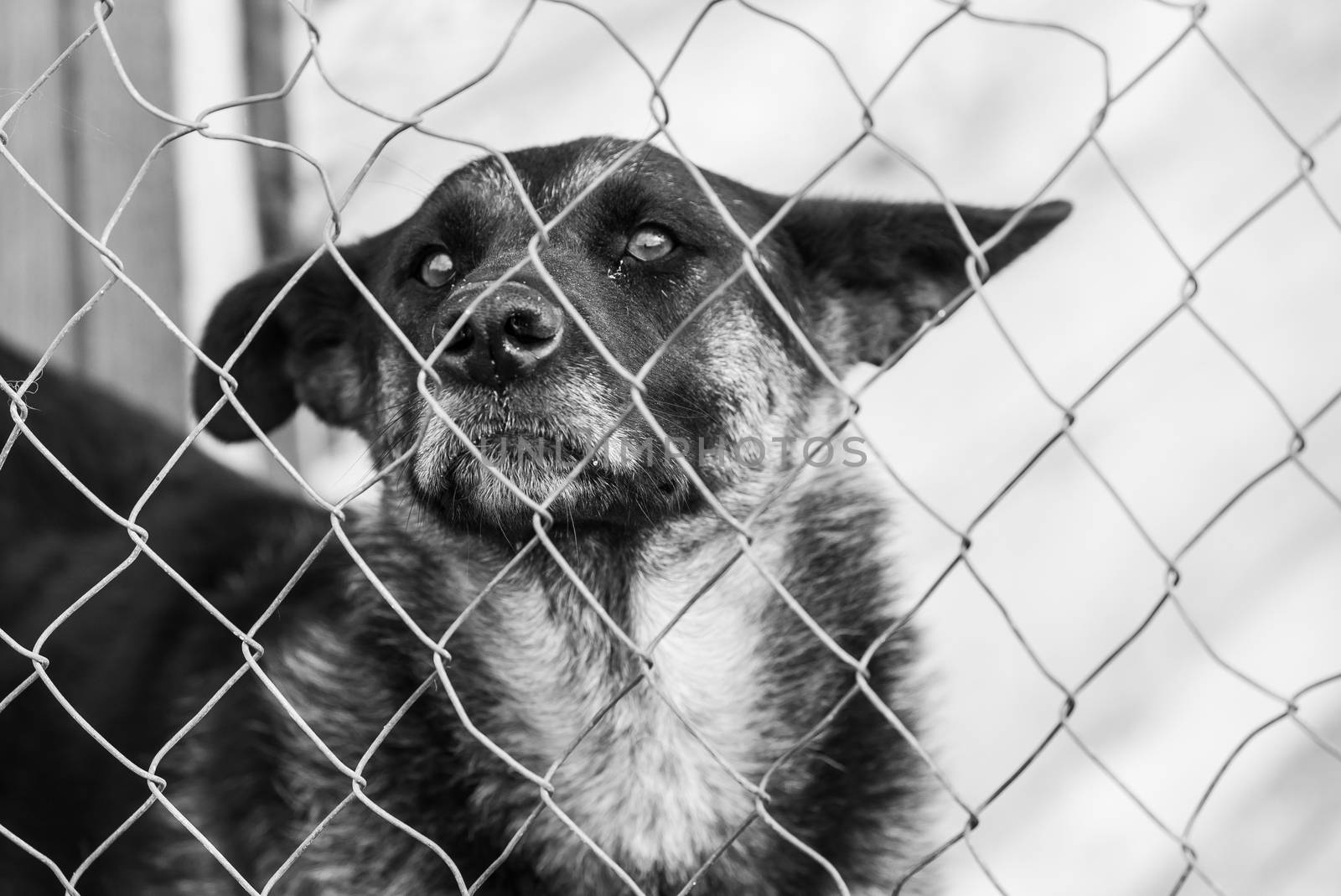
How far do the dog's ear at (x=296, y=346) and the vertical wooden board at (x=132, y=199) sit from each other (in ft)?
4.89

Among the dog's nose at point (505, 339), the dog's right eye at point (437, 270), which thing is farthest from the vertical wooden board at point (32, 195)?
the dog's nose at point (505, 339)

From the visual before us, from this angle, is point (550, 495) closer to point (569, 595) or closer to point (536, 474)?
point (536, 474)

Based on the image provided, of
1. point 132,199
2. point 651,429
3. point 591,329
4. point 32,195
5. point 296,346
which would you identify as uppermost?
point 32,195

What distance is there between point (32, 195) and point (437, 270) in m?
2.23

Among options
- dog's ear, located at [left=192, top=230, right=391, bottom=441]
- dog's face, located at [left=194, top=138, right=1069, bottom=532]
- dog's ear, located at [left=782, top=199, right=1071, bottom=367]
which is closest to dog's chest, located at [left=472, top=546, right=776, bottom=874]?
dog's face, located at [left=194, top=138, right=1069, bottom=532]

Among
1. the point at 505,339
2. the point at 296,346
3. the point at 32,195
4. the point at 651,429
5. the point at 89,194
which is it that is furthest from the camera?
the point at 89,194

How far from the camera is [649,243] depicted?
7.58ft

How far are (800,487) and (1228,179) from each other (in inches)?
65.3

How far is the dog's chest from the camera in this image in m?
2.33

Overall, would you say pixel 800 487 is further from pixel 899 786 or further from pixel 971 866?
pixel 971 866

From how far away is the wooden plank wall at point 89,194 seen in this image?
3924 millimetres

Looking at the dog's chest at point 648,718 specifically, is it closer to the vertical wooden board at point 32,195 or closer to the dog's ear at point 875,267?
the dog's ear at point 875,267

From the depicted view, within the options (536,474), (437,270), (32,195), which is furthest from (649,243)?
(32,195)

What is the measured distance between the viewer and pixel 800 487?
2627mm
